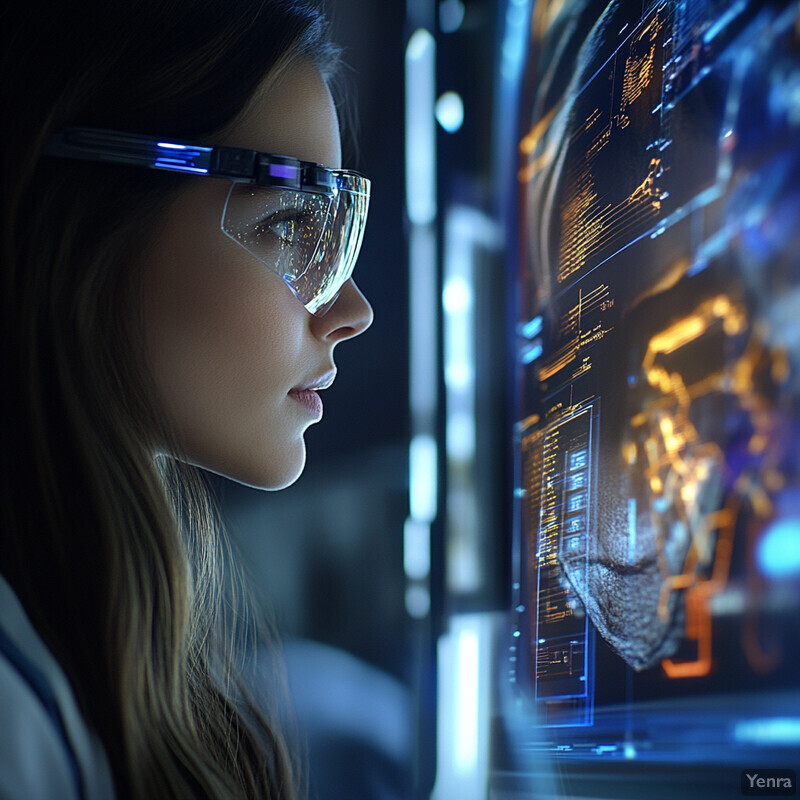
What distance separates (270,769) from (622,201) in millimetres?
733

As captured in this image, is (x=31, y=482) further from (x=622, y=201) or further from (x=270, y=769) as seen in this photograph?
(x=622, y=201)

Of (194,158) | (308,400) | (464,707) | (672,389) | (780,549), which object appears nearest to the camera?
(780,549)

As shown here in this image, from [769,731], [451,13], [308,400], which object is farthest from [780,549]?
[451,13]

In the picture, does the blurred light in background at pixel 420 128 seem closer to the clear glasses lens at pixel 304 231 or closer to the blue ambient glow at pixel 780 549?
the clear glasses lens at pixel 304 231

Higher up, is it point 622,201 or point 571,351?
point 622,201

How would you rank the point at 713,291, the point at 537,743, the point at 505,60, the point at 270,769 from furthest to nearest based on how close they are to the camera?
the point at 505,60 → the point at 537,743 → the point at 270,769 → the point at 713,291

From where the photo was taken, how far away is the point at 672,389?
1.96 ft

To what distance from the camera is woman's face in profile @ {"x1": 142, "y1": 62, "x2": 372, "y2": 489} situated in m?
0.74

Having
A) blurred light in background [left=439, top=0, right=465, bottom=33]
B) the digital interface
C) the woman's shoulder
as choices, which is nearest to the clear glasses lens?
the digital interface

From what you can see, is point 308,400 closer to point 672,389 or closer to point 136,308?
point 136,308

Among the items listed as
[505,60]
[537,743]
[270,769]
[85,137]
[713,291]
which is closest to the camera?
[713,291]

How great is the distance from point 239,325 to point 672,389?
1.44 feet

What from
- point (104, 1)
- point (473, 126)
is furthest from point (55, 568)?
point (473, 126)

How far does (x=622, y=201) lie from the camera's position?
28.1 inches
